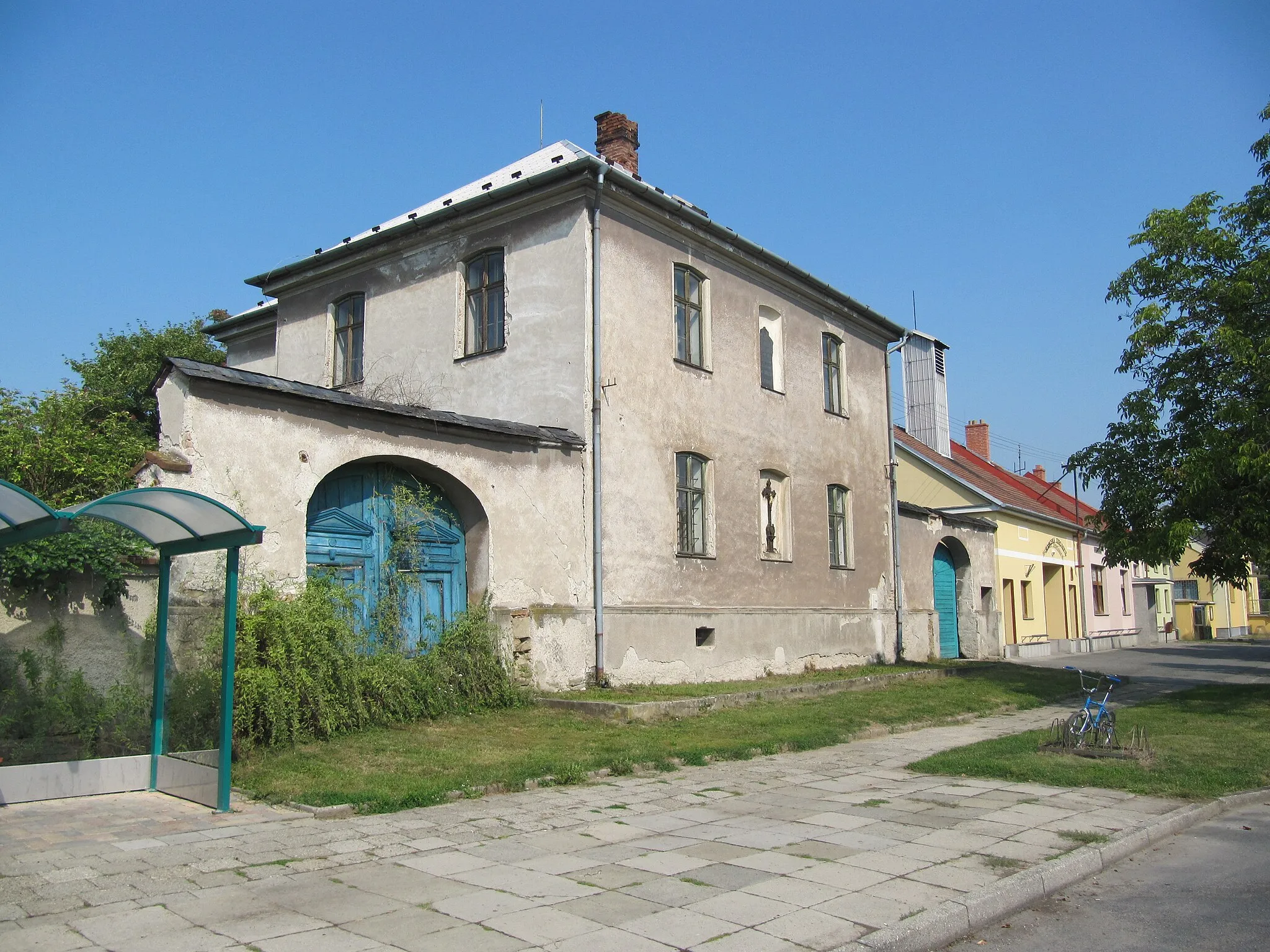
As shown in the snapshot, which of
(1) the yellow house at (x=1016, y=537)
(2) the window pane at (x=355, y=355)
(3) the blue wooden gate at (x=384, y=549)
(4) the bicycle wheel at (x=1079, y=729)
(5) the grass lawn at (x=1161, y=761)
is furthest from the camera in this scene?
(1) the yellow house at (x=1016, y=537)

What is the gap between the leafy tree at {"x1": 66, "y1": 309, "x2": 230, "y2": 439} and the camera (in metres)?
26.6

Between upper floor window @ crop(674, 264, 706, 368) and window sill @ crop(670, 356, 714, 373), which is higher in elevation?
upper floor window @ crop(674, 264, 706, 368)

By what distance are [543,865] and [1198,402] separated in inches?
535

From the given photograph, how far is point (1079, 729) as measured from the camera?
10.5 meters

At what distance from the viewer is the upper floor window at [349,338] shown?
1839 centimetres

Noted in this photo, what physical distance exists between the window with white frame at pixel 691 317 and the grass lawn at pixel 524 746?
6.17 m

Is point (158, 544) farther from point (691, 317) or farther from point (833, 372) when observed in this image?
point (833, 372)

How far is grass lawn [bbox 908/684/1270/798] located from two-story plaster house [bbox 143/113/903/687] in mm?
5912

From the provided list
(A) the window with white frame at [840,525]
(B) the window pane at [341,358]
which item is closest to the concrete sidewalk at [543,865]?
(B) the window pane at [341,358]

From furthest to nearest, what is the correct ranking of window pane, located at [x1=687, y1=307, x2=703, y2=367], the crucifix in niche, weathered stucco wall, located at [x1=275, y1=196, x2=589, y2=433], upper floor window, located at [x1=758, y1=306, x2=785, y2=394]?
upper floor window, located at [x1=758, y1=306, x2=785, y2=394]
the crucifix in niche
window pane, located at [x1=687, y1=307, x2=703, y2=367]
weathered stucco wall, located at [x1=275, y1=196, x2=589, y2=433]

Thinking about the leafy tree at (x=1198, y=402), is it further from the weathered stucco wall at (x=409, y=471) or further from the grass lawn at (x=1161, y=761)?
the weathered stucco wall at (x=409, y=471)

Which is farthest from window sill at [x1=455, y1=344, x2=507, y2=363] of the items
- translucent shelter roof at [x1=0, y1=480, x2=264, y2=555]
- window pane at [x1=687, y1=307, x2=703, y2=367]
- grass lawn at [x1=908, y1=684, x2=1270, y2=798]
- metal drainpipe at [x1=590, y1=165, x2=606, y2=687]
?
grass lawn at [x1=908, y1=684, x2=1270, y2=798]

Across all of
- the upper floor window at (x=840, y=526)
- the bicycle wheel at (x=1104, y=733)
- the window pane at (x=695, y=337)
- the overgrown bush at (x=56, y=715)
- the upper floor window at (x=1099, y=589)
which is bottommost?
the bicycle wheel at (x=1104, y=733)

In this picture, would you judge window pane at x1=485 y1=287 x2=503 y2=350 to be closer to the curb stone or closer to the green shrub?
the green shrub
